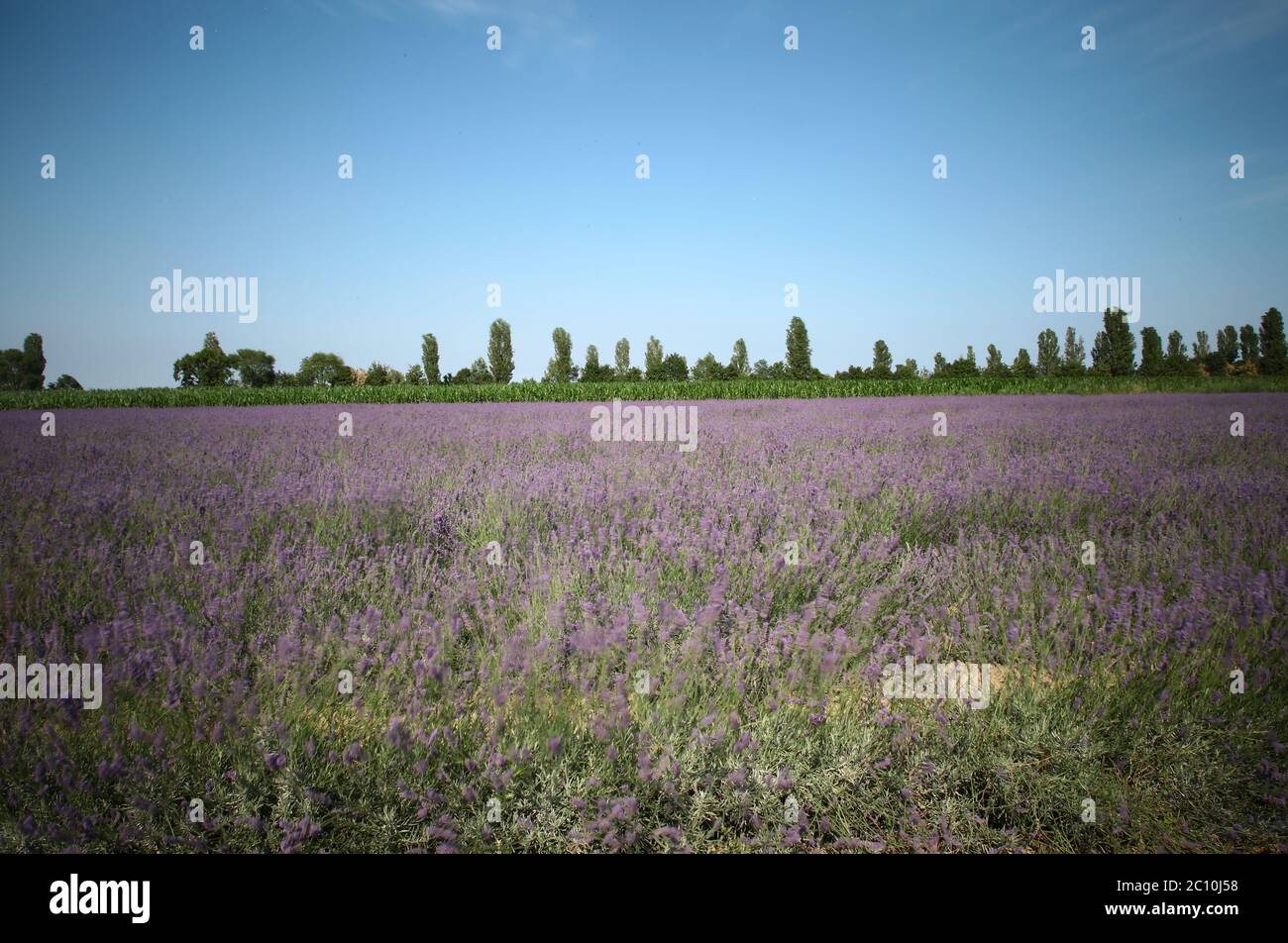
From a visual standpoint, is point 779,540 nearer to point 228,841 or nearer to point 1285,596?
point 1285,596

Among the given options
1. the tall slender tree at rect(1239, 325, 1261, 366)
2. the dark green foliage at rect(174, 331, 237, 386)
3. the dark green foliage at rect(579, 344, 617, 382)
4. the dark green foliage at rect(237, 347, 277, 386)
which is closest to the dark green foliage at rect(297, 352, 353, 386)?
the dark green foliage at rect(237, 347, 277, 386)

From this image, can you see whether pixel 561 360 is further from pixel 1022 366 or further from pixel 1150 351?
pixel 1150 351

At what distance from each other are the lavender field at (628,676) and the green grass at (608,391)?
64.8 feet

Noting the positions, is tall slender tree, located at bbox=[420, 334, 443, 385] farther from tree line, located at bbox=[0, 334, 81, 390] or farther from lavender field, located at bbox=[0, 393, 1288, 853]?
lavender field, located at bbox=[0, 393, 1288, 853]

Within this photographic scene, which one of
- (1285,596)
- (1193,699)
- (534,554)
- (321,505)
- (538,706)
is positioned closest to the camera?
(538,706)

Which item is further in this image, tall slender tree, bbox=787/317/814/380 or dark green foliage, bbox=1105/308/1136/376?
tall slender tree, bbox=787/317/814/380

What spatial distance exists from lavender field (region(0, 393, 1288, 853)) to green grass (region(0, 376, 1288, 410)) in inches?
777

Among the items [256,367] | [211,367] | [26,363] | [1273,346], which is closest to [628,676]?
[26,363]

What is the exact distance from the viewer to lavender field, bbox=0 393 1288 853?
4.62 ft
